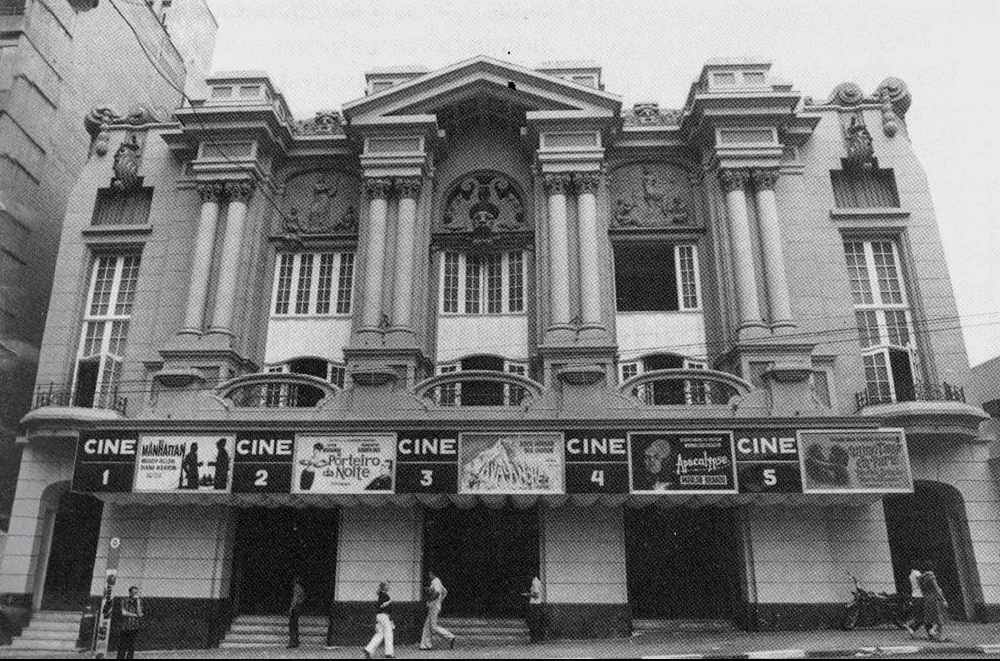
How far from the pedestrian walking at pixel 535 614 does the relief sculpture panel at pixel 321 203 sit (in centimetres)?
1237

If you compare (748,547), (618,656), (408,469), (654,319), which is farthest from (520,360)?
(618,656)

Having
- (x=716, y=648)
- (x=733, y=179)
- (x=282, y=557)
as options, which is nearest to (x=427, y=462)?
(x=282, y=557)

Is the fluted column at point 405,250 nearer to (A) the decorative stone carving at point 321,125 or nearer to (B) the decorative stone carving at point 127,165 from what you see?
(A) the decorative stone carving at point 321,125

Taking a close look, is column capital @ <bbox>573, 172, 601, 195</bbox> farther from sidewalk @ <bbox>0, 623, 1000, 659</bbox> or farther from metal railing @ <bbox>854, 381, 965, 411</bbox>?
sidewalk @ <bbox>0, 623, 1000, 659</bbox>

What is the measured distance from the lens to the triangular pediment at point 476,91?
2423 cm

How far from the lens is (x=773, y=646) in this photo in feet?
53.4

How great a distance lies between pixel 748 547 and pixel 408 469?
8.74 meters

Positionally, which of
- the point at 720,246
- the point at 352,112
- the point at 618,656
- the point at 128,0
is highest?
the point at 128,0

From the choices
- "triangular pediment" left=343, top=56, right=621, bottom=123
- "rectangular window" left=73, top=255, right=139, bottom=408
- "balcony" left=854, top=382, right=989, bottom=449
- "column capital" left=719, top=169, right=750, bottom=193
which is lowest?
"balcony" left=854, top=382, right=989, bottom=449

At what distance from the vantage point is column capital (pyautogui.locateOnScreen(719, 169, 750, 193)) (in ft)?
77.0

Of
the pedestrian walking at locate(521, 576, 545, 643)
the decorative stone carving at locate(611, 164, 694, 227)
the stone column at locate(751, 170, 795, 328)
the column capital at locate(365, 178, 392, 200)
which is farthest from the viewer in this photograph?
the decorative stone carving at locate(611, 164, 694, 227)

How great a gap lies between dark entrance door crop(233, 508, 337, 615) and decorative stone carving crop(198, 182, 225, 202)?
31.7 ft

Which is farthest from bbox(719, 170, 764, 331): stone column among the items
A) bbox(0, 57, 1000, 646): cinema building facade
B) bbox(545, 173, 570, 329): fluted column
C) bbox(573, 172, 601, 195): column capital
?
bbox(545, 173, 570, 329): fluted column

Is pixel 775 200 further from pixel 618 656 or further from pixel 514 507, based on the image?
pixel 618 656
